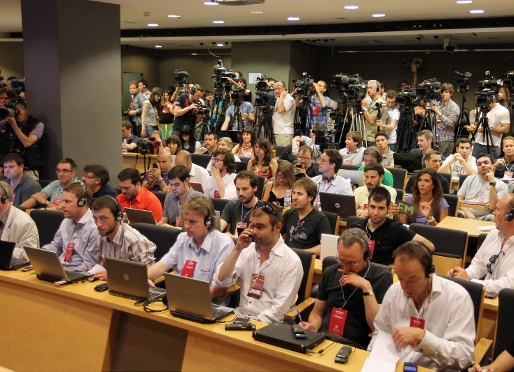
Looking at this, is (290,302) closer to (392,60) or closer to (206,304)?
(206,304)

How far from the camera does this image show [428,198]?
5.23m

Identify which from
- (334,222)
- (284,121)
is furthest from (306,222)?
(284,121)

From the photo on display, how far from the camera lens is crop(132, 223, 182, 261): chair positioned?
A: 13.7 feet

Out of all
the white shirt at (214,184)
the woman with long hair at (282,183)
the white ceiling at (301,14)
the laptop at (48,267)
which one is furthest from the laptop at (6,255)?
the white ceiling at (301,14)

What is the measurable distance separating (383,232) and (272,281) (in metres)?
1.16

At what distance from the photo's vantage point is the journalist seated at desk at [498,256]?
11.9 ft

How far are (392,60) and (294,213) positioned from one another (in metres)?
11.4

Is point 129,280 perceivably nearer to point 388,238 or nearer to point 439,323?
point 439,323

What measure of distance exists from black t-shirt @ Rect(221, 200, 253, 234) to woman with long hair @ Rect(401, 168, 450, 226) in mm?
1545

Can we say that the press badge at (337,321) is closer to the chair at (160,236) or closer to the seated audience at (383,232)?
the seated audience at (383,232)

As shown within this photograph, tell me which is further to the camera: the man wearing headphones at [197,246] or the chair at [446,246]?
the chair at [446,246]

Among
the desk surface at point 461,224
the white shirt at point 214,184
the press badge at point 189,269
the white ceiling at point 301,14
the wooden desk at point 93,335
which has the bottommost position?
the wooden desk at point 93,335

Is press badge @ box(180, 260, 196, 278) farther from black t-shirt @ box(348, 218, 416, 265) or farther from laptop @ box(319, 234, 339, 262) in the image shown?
black t-shirt @ box(348, 218, 416, 265)

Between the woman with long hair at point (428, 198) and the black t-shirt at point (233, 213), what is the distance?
5.07 ft
